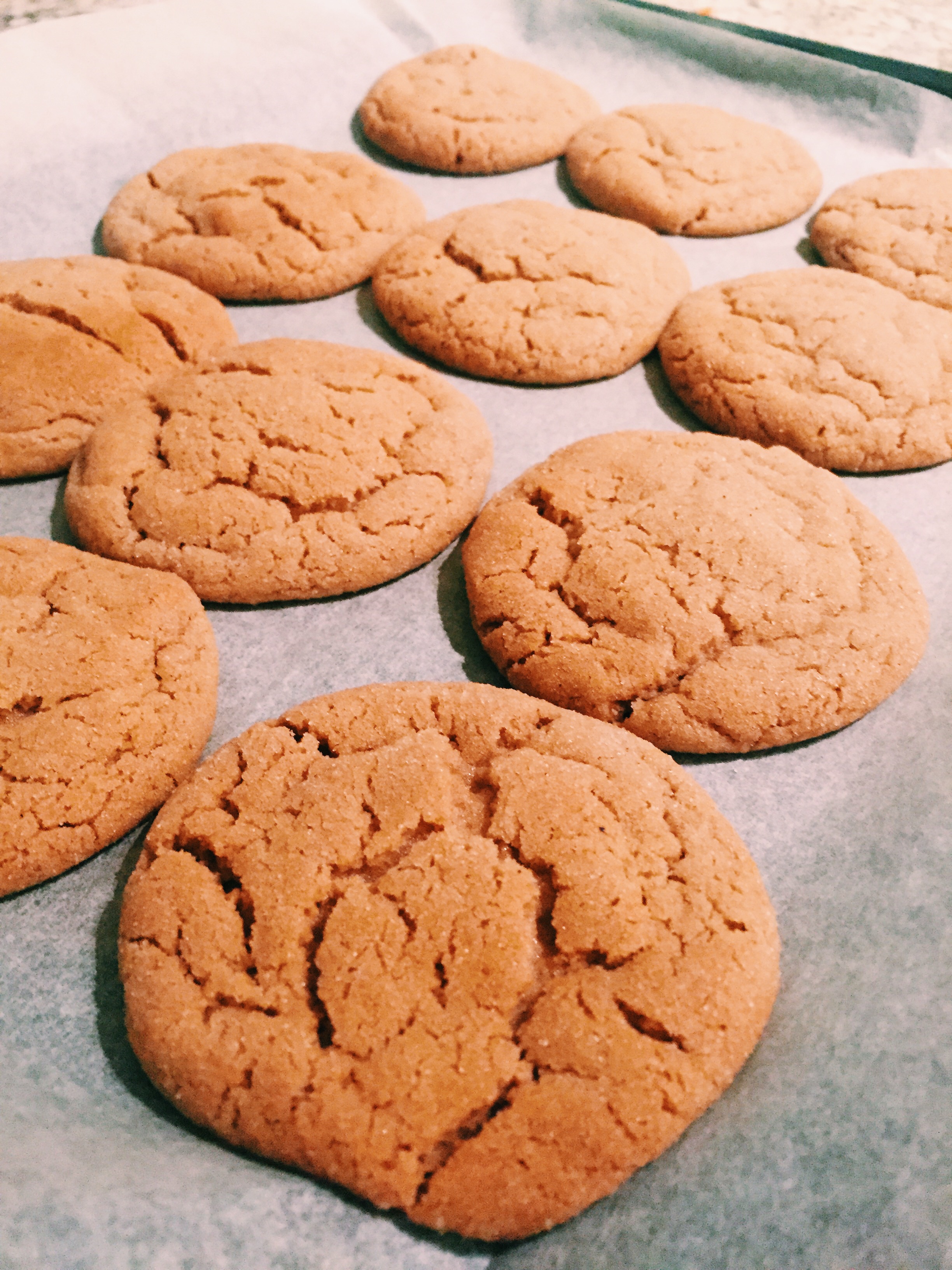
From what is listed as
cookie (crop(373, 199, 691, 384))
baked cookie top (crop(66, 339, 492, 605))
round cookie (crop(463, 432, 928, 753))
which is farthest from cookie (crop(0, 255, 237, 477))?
round cookie (crop(463, 432, 928, 753))

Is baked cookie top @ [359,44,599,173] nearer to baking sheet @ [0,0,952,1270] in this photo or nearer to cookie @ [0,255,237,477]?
baking sheet @ [0,0,952,1270]

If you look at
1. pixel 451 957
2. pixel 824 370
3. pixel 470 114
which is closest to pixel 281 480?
pixel 451 957

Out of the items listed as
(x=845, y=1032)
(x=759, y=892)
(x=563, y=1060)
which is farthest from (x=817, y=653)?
(x=563, y=1060)

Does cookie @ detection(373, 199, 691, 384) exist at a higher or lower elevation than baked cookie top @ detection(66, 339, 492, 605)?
higher

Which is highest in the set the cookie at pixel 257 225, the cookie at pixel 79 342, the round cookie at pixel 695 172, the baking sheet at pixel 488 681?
the round cookie at pixel 695 172

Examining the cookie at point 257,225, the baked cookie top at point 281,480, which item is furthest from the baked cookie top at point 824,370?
the cookie at point 257,225

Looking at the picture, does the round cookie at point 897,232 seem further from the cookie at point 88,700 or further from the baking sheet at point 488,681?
the cookie at point 88,700

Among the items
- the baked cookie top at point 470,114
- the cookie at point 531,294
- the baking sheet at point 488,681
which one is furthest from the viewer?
the baked cookie top at point 470,114
